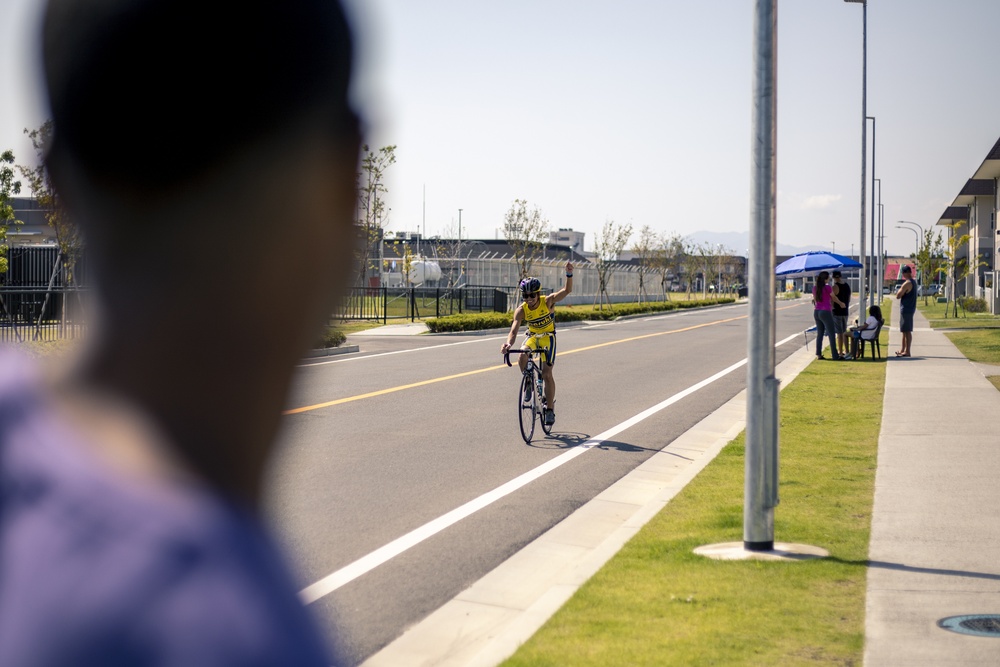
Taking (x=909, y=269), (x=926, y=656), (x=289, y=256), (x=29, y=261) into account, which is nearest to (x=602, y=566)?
(x=926, y=656)

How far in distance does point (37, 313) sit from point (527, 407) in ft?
62.7

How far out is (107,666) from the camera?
0.73m

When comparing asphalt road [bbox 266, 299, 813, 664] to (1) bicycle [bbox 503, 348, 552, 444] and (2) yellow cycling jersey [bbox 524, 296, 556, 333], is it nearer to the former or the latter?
(1) bicycle [bbox 503, 348, 552, 444]

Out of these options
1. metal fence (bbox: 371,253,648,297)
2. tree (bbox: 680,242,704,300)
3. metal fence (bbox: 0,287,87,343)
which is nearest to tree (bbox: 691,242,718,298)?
tree (bbox: 680,242,704,300)

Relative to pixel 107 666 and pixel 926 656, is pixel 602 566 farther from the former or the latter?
pixel 107 666

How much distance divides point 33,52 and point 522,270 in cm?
5645

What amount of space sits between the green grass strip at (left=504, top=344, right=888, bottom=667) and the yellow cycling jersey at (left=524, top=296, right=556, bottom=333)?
317 centimetres

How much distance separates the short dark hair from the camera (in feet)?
2.88

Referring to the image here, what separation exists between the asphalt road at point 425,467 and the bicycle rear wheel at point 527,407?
0.63 ft

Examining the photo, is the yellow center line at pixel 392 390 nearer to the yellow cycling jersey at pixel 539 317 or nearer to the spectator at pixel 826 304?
the yellow cycling jersey at pixel 539 317

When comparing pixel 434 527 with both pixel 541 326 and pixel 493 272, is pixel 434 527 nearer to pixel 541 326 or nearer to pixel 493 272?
pixel 541 326

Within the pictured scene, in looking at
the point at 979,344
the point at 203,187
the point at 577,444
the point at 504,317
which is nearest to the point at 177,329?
the point at 203,187

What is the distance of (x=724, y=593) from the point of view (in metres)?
5.91

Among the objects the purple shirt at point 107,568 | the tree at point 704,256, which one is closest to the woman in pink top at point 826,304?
the purple shirt at point 107,568
